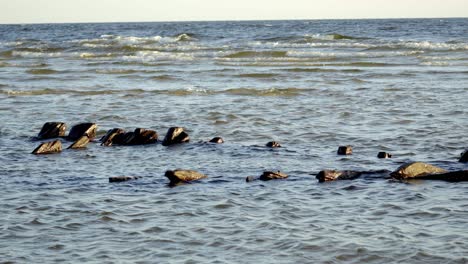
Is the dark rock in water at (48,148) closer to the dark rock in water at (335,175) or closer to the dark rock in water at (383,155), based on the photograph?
the dark rock in water at (335,175)

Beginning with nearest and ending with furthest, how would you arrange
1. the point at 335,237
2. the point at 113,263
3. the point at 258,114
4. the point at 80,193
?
the point at 113,263, the point at 335,237, the point at 80,193, the point at 258,114

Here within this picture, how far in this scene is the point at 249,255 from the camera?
8711 millimetres

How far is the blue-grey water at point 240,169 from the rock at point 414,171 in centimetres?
30

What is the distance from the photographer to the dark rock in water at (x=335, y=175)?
12.1 metres

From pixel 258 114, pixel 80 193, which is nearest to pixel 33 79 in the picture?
pixel 258 114

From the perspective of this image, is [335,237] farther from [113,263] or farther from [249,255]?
[113,263]

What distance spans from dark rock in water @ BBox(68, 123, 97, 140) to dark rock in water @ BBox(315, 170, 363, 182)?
19.4ft

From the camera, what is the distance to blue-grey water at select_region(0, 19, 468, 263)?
29.7 feet

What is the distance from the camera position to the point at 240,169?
13148 millimetres

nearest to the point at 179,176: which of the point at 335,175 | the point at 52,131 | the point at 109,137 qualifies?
the point at 335,175

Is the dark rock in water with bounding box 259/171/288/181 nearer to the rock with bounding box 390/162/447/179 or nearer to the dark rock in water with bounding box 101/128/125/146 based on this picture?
the rock with bounding box 390/162/447/179

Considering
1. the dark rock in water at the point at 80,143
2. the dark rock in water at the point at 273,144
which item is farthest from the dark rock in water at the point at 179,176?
the dark rock in water at the point at 80,143

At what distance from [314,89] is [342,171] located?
1231 centimetres

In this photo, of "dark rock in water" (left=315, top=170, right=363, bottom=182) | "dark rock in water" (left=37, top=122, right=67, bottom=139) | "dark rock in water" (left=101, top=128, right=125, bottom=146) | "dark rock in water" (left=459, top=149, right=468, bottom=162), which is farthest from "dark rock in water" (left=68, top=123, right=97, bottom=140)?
"dark rock in water" (left=459, top=149, right=468, bottom=162)
